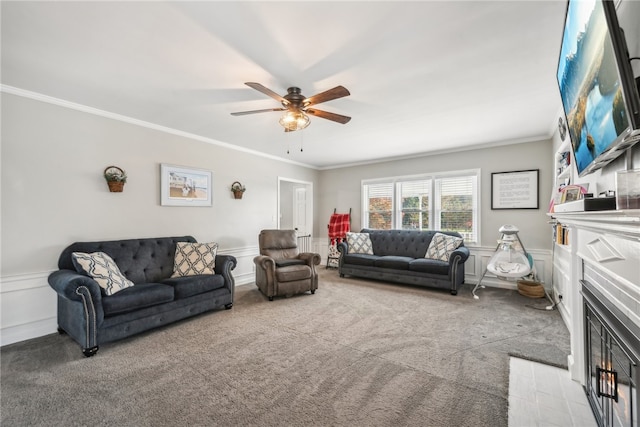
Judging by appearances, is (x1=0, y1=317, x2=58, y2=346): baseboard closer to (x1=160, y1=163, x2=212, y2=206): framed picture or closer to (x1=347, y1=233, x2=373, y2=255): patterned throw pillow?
(x1=160, y1=163, x2=212, y2=206): framed picture

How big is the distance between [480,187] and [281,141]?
3.62 m

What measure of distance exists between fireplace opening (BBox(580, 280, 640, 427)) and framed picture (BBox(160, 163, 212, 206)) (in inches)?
177

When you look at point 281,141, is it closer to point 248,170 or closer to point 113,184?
point 248,170

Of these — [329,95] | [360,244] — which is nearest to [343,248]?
[360,244]

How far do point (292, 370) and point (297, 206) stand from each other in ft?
17.4

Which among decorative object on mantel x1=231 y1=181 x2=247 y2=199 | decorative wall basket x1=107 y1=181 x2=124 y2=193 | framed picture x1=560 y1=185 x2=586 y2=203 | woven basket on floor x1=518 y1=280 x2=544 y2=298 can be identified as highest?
decorative object on mantel x1=231 y1=181 x2=247 y2=199

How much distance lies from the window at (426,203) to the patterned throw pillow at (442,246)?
1.67 feet

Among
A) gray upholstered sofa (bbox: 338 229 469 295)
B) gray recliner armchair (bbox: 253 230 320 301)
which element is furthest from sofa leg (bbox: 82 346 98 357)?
gray upholstered sofa (bbox: 338 229 469 295)

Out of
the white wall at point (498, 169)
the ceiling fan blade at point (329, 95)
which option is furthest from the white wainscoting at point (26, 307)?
the white wall at point (498, 169)

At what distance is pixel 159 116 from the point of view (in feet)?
11.5

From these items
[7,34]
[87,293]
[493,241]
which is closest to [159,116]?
[7,34]

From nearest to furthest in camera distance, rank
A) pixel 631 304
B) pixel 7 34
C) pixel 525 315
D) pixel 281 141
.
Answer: pixel 631 304
pixel 7 34
pixel 525 315
pixel 281 141

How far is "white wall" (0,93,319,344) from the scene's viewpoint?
272 cm

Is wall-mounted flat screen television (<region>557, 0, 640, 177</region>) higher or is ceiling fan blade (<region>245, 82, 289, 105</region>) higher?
ceiling fan blade (<region>245, 82, 289, 105</region>)
